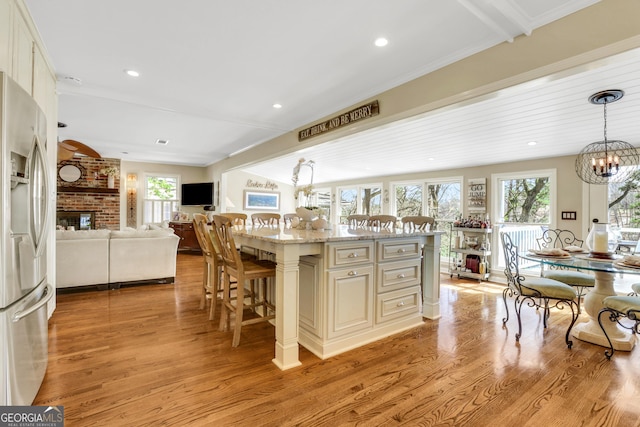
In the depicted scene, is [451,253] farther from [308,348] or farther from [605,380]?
[308,348]

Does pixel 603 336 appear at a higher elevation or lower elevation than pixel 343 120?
lower

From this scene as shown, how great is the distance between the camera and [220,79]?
Result: 3.26 m

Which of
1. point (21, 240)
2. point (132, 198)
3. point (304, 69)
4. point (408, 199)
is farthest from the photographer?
point (132, 198)

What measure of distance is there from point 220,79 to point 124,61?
2.87 feet

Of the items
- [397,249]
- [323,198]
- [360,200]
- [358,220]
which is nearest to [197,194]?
[323,198]

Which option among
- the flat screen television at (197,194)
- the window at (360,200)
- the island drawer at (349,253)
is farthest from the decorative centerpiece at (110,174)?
the island drawer at (349,253)

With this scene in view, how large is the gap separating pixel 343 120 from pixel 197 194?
6.11 meters

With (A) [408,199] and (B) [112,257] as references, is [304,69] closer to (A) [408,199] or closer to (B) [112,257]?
(B) [112,257]

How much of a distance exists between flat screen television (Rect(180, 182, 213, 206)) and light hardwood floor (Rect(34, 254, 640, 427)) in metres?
5.66

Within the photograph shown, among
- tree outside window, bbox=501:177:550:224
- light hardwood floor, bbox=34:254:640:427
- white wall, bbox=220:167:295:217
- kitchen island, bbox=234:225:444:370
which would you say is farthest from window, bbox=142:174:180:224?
tree outside window, bbox=501:177:550:224

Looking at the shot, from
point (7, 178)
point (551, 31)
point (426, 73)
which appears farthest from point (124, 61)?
point (551, 31)

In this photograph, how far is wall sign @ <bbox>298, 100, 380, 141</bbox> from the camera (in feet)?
11.5

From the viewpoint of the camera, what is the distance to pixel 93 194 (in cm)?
754

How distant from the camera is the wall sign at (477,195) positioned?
5453mm
